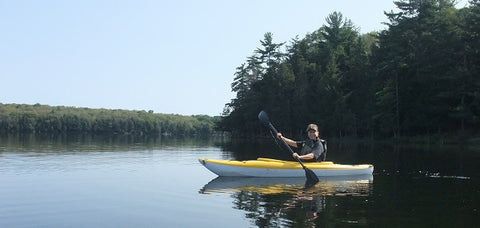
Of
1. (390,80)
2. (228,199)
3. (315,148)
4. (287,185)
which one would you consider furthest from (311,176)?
(390,80)

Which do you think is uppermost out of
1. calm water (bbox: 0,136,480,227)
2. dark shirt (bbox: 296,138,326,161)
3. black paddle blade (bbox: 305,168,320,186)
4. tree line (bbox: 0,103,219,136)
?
tree line (bbox: 0,103,219,136)

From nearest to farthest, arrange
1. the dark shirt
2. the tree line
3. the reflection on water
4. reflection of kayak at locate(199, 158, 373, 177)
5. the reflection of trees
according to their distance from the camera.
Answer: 1. the reflection of trees
2. the reflection on water
3. the dark shirt
4. reflection of kayak at locate(199, 158, 373, 177)
5. the tree line

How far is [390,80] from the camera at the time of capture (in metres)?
51.5

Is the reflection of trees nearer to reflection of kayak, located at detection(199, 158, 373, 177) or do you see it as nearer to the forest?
reflection of kayak, located at detection(199, 158, 373, 177)

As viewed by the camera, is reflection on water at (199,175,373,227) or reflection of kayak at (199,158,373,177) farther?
reflection of kayak at (199,158,373,177)

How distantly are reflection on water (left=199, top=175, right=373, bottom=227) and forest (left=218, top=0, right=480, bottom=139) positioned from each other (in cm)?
3134

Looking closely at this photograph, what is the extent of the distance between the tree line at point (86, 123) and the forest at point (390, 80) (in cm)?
7806

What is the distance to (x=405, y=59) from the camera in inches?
2010

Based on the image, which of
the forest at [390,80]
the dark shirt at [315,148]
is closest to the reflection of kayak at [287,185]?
the dark shirt at [315,148]

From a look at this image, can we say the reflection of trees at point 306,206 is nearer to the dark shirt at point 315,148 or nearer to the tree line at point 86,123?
the dark shirt at point 315,148

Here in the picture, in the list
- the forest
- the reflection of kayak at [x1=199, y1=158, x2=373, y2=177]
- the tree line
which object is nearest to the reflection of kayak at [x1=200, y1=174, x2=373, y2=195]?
the reflection of kayak at [x1=199, y1=158, x2=373, y2=177]

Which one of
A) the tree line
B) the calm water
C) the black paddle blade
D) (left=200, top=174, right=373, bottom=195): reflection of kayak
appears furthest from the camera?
the tree line

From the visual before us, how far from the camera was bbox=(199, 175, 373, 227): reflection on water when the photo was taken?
412 inches

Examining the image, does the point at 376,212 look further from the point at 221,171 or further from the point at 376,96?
the point at 376,96
